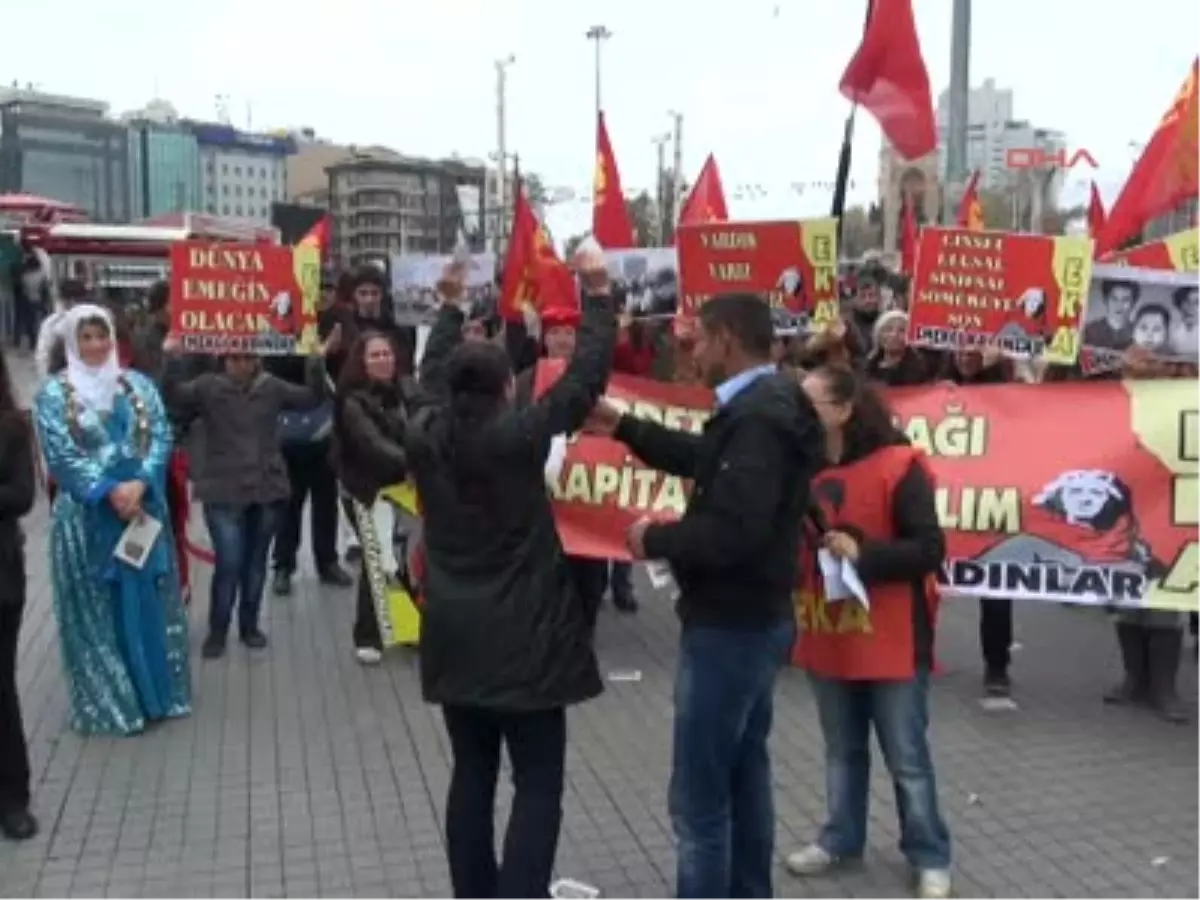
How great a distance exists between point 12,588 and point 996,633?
422 cm

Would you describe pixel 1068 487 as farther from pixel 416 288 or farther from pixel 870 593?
pixel 416 288

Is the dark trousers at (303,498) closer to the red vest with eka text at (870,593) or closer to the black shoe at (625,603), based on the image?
the black shoe at (625,603)

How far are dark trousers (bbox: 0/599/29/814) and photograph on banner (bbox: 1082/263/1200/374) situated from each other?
4.72 metres

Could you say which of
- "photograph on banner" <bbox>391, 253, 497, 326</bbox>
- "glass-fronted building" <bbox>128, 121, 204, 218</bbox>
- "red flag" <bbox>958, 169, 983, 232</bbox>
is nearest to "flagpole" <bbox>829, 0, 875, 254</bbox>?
"red flag" <bbox>958, 169, 983, 232</bbox>

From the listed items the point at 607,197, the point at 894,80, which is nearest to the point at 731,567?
the point at 894,80

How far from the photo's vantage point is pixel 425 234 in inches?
4232

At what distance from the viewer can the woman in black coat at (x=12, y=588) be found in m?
4.85

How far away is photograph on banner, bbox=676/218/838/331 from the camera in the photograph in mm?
8359

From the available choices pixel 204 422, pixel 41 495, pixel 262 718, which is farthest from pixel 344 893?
pixel 41 495

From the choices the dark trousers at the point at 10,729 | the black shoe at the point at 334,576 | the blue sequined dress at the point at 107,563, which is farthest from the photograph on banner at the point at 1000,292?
the dark trousers at the point at 10,729

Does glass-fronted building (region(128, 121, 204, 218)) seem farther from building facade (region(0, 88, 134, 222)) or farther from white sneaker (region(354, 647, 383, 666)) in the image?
white sneaker (region(354, 647, 383, 666))

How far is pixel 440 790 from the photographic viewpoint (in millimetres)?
5438

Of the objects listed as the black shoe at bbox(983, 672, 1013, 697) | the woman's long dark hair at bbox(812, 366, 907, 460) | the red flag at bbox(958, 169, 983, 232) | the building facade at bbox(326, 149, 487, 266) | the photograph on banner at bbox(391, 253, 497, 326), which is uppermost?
the building facade at bbox(326, 149, 487, 266)

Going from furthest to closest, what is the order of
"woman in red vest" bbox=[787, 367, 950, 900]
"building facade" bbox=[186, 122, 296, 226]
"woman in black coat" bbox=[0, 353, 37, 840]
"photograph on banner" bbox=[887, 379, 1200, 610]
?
"building facade" bbox=[186, 122, 296, 226]
"photograph on banner" bbox=[887, 379, 1200, 610]
"woman in black coat" bbox=[0, 353, 37, 840]
"woman in red vest" bbox=[787, 367, 950, 900]
